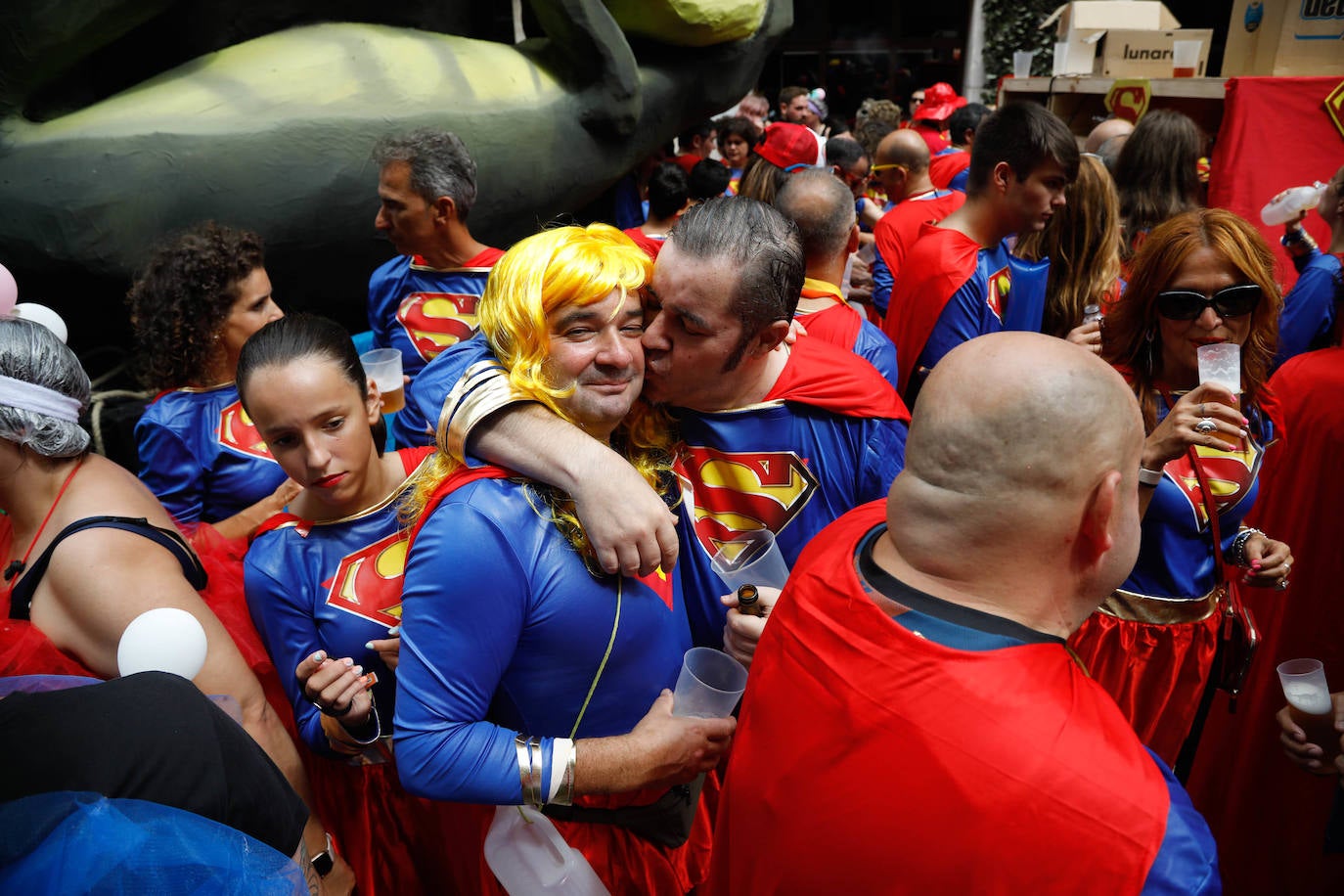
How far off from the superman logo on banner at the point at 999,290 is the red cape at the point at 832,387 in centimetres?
171

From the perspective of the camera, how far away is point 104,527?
1796 millimetres

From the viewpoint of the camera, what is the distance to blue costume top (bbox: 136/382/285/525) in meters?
2.71

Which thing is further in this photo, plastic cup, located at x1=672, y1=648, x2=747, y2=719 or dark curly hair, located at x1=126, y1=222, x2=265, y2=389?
dark curly hair, located at x1=126, y1=222, x2=265, y2=389

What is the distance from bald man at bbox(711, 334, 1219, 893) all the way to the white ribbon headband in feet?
5.66

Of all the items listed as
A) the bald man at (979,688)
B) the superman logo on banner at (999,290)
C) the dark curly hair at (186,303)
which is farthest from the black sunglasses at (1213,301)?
the dark curly hair at (186,303)

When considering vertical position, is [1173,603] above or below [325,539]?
below

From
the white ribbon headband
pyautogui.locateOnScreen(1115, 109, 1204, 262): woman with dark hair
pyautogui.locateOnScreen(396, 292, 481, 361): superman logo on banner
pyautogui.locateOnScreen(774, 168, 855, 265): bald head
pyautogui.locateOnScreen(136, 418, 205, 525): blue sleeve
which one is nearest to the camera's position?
the white ribbon headband

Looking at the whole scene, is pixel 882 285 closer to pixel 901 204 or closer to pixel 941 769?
pixel 901 204

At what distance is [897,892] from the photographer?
43.9 inches

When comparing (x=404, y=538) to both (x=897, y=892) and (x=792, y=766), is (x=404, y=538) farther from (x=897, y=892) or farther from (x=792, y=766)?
(x=897, y=892)

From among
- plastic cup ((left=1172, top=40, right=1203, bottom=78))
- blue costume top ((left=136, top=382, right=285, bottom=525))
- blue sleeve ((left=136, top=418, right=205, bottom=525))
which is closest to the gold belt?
blue costume top ((left=136, top=382, right=285, bottom=525))

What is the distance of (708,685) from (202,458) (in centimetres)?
200

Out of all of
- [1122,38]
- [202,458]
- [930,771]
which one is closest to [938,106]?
[1122,38]

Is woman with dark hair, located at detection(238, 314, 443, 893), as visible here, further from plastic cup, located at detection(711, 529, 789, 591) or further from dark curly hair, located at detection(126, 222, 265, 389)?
dark curly hair, located at detection(126, 222, 265, 389)
